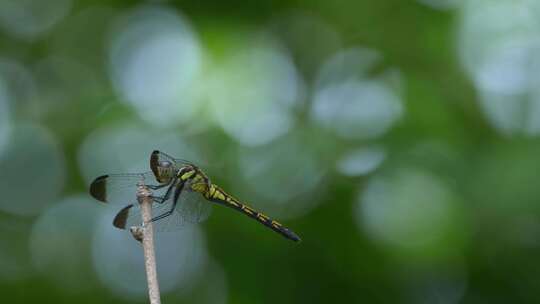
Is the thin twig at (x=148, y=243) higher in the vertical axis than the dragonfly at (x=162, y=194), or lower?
lower

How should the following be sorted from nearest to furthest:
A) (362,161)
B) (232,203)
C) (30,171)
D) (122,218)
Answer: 1. (122,218)
2. (232,203)
3. (362,161)
4. (30,171)

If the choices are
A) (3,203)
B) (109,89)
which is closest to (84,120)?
(109,89)

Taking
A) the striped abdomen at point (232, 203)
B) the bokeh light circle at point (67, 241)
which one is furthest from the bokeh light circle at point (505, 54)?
the bokeh light circle at point (67, 241)

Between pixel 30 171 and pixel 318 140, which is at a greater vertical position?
pixel 30 171

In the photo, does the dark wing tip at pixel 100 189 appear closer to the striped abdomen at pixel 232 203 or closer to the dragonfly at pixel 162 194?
the dragonfly at pixel 162 194

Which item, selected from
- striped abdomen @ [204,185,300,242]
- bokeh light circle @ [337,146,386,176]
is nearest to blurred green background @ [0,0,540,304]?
bokeh light circle @ [337,146,386,176]

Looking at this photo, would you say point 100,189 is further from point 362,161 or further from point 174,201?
point 362,161

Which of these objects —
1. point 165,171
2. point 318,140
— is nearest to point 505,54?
point 318,140
